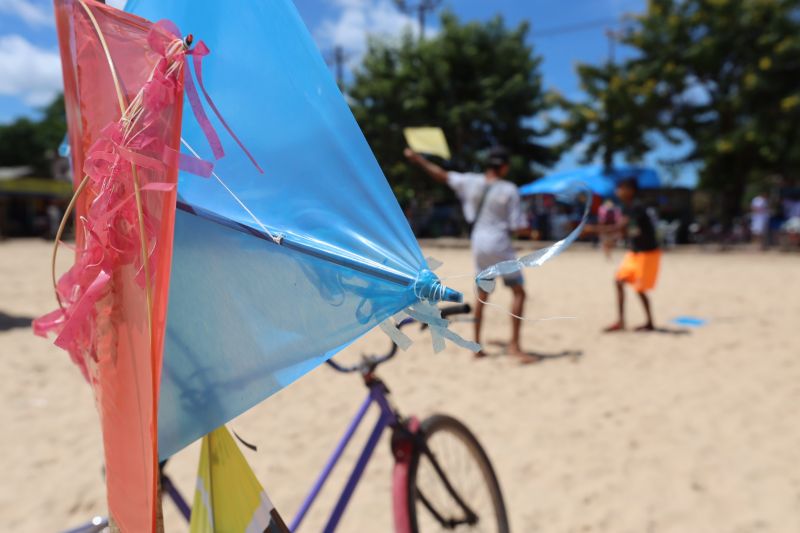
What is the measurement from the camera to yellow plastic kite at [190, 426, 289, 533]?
1.15 m

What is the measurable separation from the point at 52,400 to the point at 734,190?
21.6 m

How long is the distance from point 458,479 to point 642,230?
14.5 feet

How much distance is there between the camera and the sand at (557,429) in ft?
9.34

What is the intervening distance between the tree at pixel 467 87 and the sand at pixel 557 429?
17690 millimetres

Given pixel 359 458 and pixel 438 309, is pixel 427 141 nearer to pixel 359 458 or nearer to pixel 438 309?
pixel 359 458

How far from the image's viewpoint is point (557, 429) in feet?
12.2

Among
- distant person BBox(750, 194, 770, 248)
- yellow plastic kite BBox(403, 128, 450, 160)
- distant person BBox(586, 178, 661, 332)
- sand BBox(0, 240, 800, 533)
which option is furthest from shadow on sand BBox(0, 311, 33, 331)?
distant person BBox(750, 194, 770, 248)

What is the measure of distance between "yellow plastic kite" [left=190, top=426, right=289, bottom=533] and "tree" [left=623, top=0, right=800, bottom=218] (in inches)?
783

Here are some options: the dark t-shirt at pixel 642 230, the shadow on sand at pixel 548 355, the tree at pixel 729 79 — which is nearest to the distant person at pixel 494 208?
Result: the shadow on sand at pixel 548 355

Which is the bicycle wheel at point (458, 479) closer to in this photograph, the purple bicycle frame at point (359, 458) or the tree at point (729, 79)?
the purple bicycle frame at point (359, 458)

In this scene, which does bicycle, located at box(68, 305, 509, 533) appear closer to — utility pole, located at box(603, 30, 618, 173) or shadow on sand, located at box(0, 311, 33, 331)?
shadow on sand, located at box(0, 311, 33, 331)

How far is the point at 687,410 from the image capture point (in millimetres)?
3936

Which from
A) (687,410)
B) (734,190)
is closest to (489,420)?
(687,410)

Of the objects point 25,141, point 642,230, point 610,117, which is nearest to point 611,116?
point 610,117
